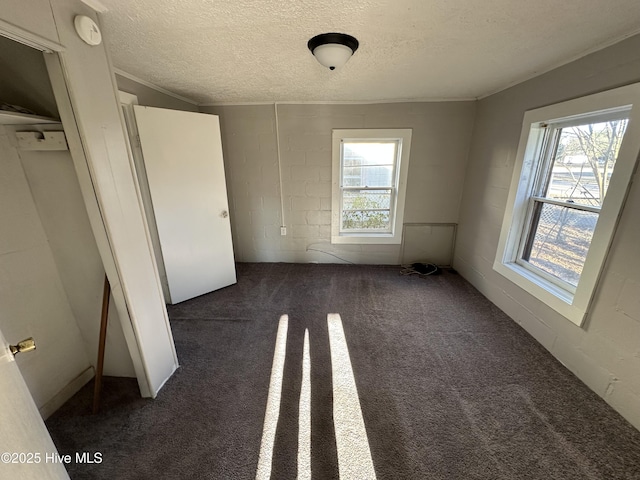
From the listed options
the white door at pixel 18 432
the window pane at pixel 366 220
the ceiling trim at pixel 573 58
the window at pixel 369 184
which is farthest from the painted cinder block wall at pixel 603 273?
the white door at pixel 18 432

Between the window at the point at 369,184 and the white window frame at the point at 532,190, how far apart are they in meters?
1.22

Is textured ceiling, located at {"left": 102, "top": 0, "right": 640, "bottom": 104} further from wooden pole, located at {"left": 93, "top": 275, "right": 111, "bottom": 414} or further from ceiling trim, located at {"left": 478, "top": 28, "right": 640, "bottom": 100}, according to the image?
wooden pole, located at {"left": 93, "top": 275, "right": 111, "bottom": 414}

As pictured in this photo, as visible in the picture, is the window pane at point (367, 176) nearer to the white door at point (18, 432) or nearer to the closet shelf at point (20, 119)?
the closet shelf at point (20, 119)

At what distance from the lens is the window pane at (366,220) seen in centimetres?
350

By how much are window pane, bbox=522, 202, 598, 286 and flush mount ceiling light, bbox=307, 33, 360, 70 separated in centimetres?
198

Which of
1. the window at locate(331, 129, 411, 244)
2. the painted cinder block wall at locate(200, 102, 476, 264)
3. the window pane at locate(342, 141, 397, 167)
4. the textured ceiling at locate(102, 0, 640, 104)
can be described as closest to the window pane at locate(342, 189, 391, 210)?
the window at locate(331, 129, 411, 244)

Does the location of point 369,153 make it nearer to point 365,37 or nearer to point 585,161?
point 365,37

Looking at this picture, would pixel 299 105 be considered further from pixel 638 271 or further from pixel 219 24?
pixel 638 271

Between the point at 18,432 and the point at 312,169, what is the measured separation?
3.08m

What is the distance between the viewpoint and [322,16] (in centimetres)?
127

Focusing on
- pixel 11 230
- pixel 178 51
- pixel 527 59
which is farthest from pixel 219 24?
pixel 527 59

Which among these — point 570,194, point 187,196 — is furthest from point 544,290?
point 187,196

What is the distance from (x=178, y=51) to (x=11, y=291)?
1706 mm

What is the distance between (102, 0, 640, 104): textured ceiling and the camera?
1205 mm
